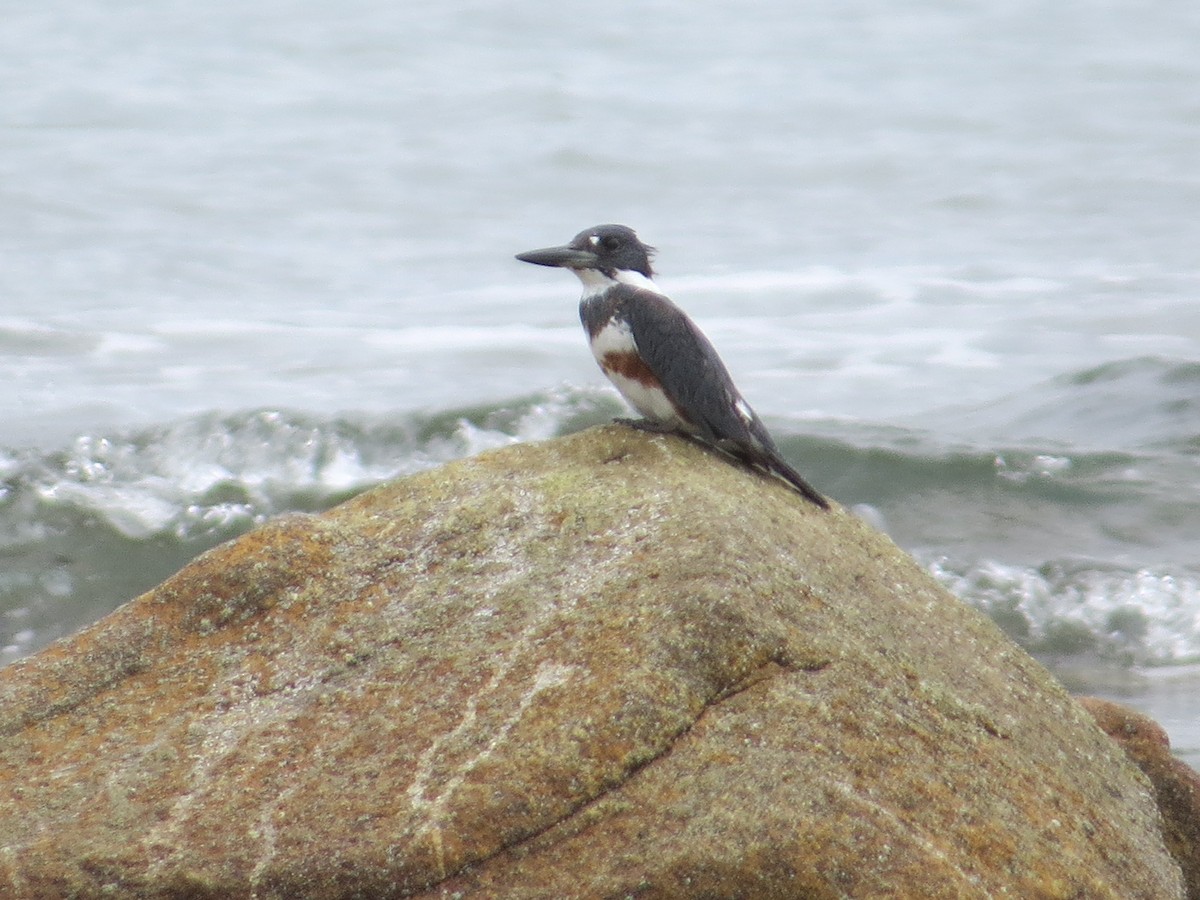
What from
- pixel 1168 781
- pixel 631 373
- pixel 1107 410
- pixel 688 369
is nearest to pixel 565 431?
pixel 1107 410

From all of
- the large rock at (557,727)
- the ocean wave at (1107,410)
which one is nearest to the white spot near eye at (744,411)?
the large rock at (557,727)

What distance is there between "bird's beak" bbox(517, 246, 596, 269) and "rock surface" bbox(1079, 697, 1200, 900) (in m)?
2.05

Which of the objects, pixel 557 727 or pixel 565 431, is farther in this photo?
pixel 565 431

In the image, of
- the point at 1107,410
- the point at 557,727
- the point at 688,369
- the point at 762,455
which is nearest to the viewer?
the point at 557,727

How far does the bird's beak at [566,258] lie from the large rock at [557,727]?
1365 millimetres

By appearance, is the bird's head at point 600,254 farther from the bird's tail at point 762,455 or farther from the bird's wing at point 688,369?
the bird's tail at point 762,455

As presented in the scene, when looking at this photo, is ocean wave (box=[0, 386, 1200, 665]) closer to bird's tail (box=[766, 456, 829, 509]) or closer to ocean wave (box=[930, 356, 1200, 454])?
ocean wave (box=[930, 356, 1200, 454])

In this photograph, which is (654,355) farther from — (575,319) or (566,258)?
(575,319)

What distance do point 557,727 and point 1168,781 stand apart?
5.46 ft

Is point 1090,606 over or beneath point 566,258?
beneath

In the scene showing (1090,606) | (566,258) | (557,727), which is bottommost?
(1090,606)

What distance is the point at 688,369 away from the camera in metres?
4.37

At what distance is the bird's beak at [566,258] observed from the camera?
4852 millimetres

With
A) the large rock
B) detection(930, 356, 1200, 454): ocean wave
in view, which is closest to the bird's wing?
the large rock
